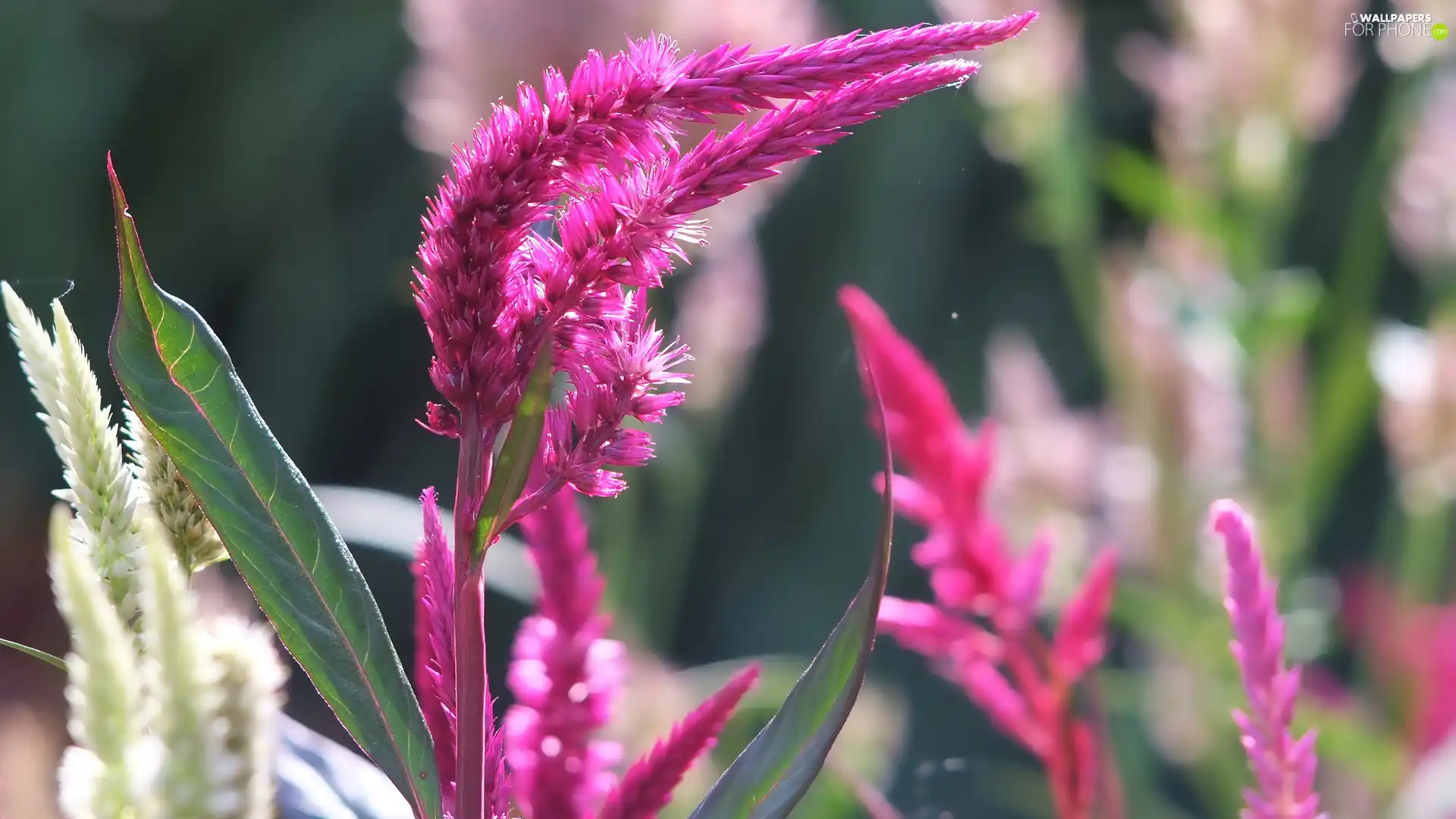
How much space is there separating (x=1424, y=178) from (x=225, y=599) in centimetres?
61

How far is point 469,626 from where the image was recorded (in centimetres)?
17

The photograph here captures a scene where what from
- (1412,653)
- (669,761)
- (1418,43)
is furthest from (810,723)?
(1418,43)

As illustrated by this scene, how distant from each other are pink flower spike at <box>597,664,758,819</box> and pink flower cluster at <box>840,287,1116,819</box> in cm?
6

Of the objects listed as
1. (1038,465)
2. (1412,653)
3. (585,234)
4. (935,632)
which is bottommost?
(1412,653)

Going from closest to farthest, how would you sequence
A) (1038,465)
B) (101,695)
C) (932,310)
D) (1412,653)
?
(101,695) < (1412,653) < (1038,465) < (932,310)

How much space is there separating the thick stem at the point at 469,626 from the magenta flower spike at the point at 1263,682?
11 cm

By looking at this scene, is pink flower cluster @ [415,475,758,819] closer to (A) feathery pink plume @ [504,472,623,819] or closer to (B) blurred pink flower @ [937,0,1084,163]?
(A) feathery pink plume @ [504,472,623,819]

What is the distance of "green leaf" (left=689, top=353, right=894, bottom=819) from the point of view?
0.16 meters

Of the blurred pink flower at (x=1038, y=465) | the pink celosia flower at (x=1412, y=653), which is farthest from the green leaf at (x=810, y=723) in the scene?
the blurred pink flower at (x=1038, y=465)

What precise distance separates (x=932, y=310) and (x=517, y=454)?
1.33 meters

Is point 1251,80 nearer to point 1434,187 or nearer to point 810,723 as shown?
point 1434,187

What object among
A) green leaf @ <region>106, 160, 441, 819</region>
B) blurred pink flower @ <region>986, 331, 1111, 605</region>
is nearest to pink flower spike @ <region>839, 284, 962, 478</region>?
green leaf @ <region>106, 160, 441, 819</region>

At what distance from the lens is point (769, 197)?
779 millimetres

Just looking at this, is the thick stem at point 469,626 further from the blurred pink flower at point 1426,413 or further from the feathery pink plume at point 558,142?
the blurred pink flower at point 1426,413
